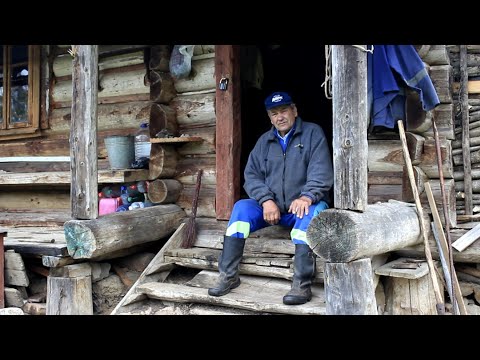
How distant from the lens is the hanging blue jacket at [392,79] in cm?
456

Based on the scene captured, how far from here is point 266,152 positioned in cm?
499

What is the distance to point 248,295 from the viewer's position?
14.4 feet

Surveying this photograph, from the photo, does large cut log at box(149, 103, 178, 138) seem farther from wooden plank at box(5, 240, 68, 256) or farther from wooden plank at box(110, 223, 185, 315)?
wooden plank at box(5, 240, 68, 256)

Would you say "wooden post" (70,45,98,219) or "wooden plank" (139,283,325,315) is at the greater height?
"wooden post" (70,45,98,219)

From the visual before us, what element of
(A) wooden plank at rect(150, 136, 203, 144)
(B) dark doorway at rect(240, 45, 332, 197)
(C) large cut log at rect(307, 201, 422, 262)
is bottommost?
(C) large cut log at rect(307, 201, 422, 262)

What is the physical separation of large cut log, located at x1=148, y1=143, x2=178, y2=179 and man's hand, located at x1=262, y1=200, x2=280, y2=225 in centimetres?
175

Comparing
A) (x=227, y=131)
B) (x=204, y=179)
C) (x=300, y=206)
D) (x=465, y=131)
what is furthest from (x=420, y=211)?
(x=204, y=179)

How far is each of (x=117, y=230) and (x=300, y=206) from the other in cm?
181

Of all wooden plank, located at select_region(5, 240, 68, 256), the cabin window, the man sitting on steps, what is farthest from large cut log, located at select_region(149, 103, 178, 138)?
the cabin window

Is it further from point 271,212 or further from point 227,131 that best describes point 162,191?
point 271,212

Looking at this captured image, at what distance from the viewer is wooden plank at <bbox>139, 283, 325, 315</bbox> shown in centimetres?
403

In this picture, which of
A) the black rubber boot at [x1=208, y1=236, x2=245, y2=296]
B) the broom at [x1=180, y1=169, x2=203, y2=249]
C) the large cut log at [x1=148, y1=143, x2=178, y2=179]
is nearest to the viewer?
the black rubber boot at [x1=208, y1=236, x2=245, y2=296]

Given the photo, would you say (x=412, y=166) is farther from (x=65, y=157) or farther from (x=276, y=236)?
(x=65, y=157)

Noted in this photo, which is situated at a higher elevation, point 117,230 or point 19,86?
point 19,86
